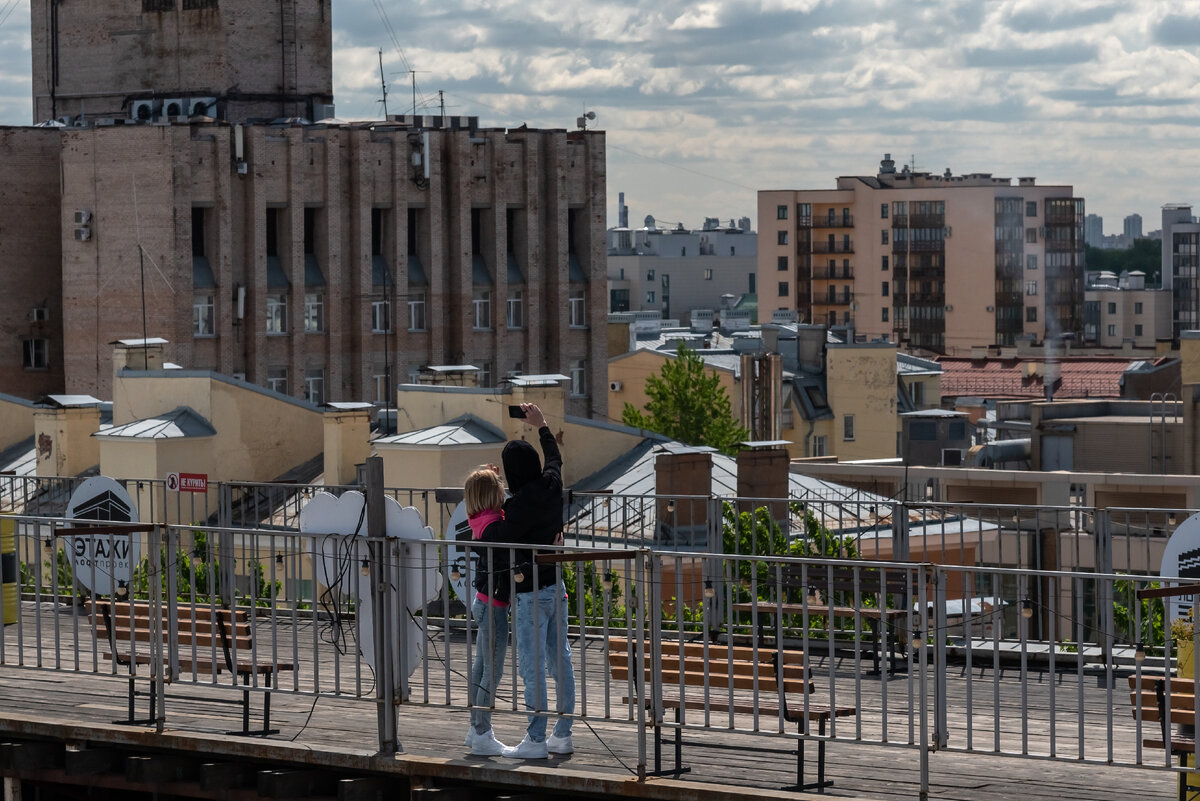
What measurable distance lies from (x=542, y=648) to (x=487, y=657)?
0.31 metres

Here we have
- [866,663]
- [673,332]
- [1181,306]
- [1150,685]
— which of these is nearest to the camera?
[1150,685]

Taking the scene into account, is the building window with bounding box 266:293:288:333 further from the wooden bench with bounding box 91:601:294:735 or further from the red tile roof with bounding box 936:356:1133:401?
the wooden bench with bounding box 91:601:294:735

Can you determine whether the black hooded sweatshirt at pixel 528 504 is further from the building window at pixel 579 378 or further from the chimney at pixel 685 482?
the building window at pixel 579 378

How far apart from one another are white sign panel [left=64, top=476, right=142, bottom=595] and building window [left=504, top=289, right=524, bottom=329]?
210 ft

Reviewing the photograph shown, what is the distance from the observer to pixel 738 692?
11391 mm

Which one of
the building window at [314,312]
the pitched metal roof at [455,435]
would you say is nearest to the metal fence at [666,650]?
the pitched metal roof at [455,435]

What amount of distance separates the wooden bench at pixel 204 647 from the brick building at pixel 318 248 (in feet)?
188

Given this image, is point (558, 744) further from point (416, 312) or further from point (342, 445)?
point (416, 312)

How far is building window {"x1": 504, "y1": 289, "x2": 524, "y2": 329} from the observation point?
8021cm

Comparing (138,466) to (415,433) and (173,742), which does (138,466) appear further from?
(173,742)

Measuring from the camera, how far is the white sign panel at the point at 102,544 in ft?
43.1

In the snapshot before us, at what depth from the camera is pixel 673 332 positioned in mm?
115500

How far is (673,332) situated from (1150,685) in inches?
4096

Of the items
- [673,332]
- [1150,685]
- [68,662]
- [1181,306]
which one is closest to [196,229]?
[673,332]
